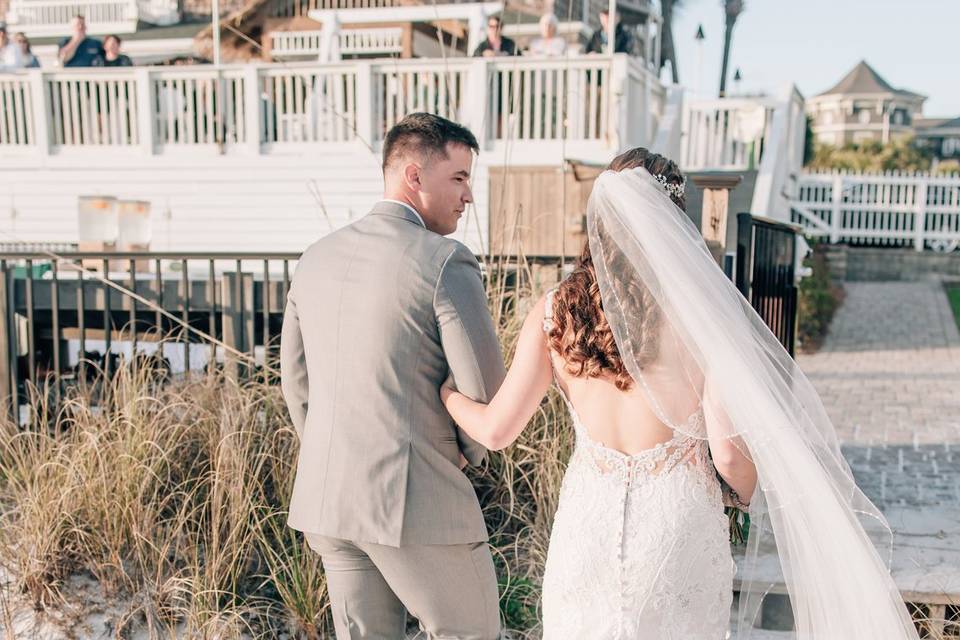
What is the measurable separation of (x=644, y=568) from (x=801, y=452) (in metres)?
0.49

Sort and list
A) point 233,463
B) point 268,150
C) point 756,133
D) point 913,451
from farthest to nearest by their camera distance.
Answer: point 756,133 → point 268,150 → point 913,451 → point 233,463

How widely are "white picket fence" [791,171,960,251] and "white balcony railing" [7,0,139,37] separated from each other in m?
14.9

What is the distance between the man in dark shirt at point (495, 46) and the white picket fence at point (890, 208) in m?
10.3

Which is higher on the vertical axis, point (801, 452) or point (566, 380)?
point (566, 380)

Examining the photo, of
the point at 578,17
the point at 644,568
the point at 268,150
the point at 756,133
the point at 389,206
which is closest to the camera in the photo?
the point at 644,568

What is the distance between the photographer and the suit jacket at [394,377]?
95.7 inches

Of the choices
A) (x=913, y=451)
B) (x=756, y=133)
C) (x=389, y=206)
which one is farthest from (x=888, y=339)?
(x=389, y=206)

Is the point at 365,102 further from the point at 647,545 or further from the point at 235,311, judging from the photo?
the point at 647,545

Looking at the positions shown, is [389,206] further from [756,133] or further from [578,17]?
[578,17]

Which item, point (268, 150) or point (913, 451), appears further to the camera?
point (268, 150)

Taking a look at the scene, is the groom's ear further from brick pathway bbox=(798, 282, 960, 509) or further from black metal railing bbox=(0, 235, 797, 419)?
brick pathway bbox=(798, 282, 960, 509)

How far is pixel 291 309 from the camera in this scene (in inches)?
A: 108

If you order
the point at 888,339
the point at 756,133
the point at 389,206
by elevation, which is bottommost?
the point at 888,339

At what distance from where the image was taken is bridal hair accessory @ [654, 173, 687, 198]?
93.2 inches
